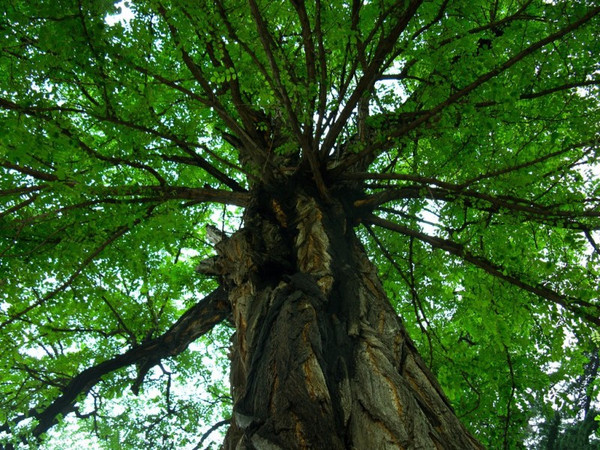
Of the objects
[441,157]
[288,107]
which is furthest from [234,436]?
[441,157]

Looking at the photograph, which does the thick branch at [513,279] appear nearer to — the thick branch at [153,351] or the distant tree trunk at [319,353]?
the distant tree trunk at [319,353]

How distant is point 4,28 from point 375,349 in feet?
9.82

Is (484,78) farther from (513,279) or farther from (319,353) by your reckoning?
(319,353)

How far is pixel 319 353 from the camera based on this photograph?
2.33 m

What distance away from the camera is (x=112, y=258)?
14.7 ft

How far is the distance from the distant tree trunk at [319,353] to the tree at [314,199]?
1 cm

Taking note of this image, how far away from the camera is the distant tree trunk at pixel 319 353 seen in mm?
1998

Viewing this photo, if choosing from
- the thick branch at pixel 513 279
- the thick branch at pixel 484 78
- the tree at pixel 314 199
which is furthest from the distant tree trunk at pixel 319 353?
the thick branch at pixel 484 78

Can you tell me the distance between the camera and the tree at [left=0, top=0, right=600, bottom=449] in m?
2.41

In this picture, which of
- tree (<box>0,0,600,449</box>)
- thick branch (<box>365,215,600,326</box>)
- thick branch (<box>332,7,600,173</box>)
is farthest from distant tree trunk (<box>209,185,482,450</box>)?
thick branch (<box>332,7,600,173</box>)

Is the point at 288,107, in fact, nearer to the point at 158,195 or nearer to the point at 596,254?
the point at 158,195

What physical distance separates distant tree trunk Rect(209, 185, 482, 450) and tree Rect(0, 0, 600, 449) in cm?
1

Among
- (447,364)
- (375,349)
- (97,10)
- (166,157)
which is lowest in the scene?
(375,349)

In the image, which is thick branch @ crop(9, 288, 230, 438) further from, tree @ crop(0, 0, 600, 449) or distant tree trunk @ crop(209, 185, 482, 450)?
distant tree trunk @ crop(209, 185, 482, 450)
